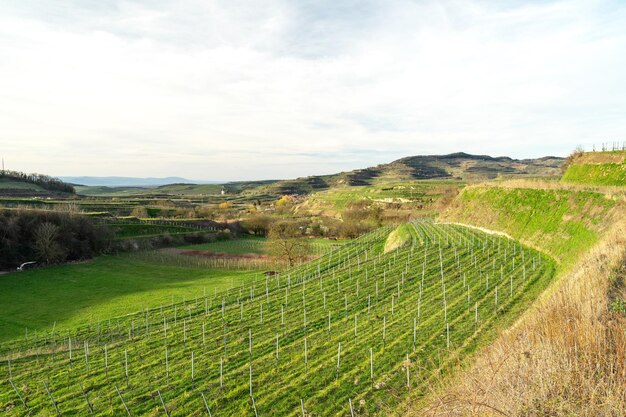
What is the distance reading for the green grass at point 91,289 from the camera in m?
34.5

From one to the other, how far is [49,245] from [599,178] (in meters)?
74.9

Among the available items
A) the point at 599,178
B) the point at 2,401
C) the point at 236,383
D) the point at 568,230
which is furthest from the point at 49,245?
the point at 599,178

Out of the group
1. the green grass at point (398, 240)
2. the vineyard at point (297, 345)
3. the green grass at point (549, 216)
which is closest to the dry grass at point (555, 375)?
the vineyard at point (297, 345)

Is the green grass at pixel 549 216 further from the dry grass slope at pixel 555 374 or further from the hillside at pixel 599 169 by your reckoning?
the dry grass slope at pixel 555 374

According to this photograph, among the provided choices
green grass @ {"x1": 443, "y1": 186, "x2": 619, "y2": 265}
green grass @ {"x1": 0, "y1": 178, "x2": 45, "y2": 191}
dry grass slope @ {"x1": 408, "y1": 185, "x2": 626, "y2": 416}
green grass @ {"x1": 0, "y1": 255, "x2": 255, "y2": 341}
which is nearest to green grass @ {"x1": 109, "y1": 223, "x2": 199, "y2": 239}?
green grass @ {"x1": 0, "y1": 255, "x2": 255, "y2": 341}

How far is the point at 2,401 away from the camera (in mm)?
16906

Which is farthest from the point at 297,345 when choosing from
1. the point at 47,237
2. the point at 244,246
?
the point at 244,246

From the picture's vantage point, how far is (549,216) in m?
31.7

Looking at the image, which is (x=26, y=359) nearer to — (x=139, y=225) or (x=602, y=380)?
(x=602, y=380)

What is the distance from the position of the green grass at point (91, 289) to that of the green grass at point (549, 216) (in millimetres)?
30314

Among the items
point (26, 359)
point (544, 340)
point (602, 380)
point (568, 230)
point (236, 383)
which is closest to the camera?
point (602, 380)

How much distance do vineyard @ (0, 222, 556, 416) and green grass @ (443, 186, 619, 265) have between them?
152 cm

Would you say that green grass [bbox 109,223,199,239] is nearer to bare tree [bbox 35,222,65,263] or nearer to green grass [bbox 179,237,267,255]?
green grass [bbox 179,237,267,255]

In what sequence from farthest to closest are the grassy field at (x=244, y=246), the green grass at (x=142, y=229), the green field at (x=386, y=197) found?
the green field at (x=386, y=197), the green grass at (x=142, y=229), the grassy field at (x=244, y=246)
